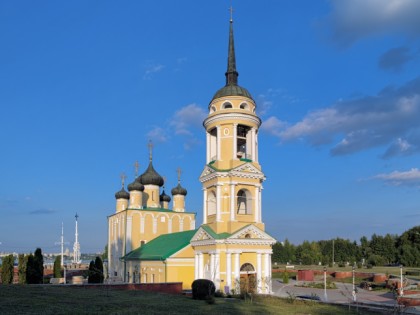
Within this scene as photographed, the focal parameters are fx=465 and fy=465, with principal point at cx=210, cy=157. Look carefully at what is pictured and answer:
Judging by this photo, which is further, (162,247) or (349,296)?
(162,247)

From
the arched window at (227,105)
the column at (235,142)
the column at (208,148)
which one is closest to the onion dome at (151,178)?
the column at (208,148)

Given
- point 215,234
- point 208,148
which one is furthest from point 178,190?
point 215,234

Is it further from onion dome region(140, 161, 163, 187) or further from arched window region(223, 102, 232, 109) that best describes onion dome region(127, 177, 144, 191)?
arched window region(223, 102, 232, 109)

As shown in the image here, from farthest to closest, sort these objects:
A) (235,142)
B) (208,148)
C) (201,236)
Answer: (208,148) → (201,236) → (235,142)

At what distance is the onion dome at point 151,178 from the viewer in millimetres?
47719

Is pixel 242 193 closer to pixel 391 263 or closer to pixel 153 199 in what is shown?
pixel 153 199

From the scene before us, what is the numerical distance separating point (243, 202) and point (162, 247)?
8.52 metres

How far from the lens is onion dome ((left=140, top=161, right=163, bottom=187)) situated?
47.7 m

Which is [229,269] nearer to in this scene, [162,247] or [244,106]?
[162,247]

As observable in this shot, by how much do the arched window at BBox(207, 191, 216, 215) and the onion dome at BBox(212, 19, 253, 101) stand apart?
6.79 meters

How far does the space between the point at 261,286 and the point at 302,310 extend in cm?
966

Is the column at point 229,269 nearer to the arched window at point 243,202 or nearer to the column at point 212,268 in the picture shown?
the column at point 212,268

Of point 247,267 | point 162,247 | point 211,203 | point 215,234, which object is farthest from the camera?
point 162,247

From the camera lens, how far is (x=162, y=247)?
36406mm
